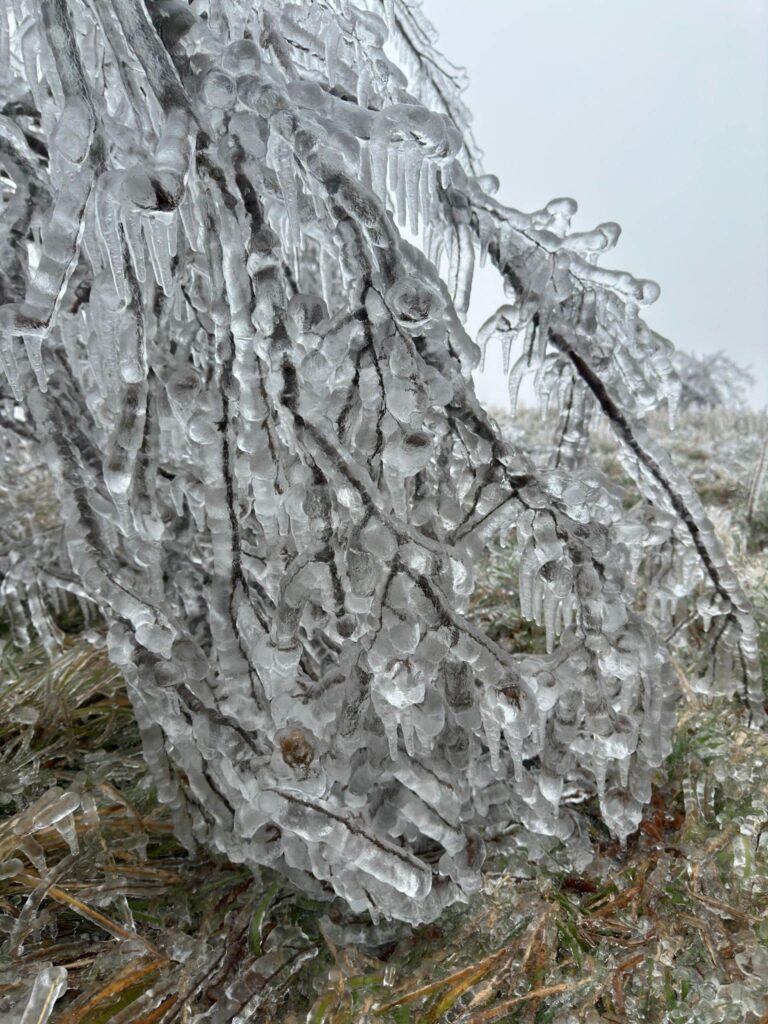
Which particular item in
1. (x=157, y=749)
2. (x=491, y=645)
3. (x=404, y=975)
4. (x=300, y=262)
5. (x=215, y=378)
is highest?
(x=300, y=262)

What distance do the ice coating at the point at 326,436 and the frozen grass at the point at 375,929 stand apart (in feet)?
0.24

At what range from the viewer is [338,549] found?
898mm

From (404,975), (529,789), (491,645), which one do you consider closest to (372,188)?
(491,645)

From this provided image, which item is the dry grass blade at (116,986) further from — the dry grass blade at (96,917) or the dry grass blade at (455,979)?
the dry grass blade at (455,979)

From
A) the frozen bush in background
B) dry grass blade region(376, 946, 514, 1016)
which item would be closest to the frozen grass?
dry grass blade region(376, 946, 514, 1016)

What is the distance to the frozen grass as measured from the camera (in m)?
1.00

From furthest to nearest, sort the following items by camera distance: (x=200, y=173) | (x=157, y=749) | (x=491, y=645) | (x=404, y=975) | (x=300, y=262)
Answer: (x=300, y=262) → (x=157, y=749) → (x=404, y=975) → (x=491, y=645) → (x=200, y=173)

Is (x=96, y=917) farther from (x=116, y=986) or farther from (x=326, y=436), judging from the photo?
(x=326, y=436)

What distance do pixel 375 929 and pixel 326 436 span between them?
74 cm

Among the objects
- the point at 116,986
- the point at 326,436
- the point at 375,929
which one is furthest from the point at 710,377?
the point at 116,986

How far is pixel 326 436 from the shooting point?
844 millimetres

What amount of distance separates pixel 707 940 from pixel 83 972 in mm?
825

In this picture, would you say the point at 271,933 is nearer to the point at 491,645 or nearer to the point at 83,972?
the point at 83,972

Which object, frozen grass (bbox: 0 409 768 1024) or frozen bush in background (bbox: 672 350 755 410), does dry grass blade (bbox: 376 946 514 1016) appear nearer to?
frozen grass (bbox: 0 409 768 1024)
